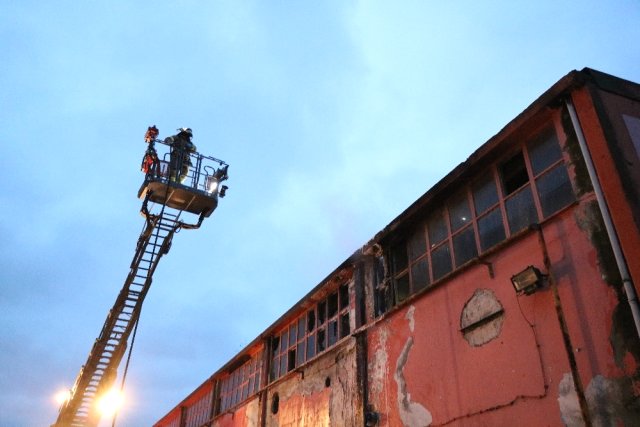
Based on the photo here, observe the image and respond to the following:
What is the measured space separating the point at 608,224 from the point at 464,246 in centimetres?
297

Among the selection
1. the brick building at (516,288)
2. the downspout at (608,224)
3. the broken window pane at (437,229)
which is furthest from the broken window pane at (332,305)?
the downspout at (608,224)

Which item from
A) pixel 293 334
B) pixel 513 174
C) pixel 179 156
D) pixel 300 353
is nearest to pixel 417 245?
pixel 513 174

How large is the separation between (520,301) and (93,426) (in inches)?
641

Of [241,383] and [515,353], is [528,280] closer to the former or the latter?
[515,353]

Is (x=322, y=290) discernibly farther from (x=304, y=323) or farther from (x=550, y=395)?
(x=550, y=395)

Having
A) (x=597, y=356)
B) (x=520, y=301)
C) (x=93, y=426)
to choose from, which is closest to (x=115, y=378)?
(x=93, y=426)

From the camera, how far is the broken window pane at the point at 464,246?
8531 mm

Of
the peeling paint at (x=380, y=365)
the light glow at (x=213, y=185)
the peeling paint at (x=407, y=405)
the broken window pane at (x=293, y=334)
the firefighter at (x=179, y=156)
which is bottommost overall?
the peeling paint at (x=407, y=405)

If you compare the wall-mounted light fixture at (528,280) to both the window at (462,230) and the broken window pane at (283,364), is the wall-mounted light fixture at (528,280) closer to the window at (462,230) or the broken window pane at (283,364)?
the window at (462,230)

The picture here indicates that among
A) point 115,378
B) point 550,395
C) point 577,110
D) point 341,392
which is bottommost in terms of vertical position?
point 550,395

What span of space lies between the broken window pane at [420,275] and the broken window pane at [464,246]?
0.94m

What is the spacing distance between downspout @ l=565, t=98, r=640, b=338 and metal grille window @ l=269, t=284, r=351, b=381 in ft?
22.5

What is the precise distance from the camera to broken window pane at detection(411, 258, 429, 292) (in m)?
9.66

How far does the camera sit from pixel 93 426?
696 inches
